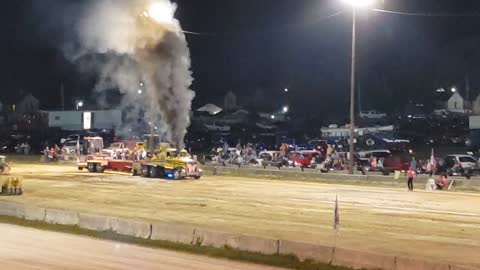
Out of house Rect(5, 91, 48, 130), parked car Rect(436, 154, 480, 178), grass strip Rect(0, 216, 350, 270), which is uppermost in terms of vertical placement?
house Rect(5, 91, 48, 130)

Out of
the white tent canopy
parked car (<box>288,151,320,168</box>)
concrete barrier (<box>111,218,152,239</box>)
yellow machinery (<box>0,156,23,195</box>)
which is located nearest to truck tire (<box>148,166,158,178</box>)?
parked car (<box>288,151,320,168</box>)

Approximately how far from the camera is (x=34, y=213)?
22891mm

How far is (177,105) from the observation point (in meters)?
45.9

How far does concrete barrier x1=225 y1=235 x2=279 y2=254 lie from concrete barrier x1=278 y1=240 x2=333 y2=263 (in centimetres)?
21

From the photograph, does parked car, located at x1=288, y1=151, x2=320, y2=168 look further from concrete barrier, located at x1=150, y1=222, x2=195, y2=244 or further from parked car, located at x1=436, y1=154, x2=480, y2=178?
concrete barrier, located at x1=150, y1=222, x2=195, y2=244

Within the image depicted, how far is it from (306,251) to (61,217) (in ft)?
31.6

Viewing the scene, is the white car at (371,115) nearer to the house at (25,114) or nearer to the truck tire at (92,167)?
the house at (25,114)

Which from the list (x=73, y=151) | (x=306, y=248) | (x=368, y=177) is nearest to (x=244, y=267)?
(x=306, y=248)

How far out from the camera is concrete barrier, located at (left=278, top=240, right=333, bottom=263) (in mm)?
14914

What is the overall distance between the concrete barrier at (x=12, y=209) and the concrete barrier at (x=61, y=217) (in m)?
1.50

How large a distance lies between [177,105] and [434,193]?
19.2 metres

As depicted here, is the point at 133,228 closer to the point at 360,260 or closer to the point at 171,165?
the point at 360,260

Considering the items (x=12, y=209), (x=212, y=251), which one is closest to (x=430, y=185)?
(x=12, y=209)

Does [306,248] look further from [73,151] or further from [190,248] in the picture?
[73,151]
